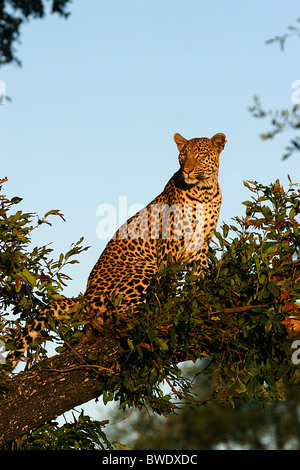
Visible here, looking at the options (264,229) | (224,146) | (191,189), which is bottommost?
(264,229)

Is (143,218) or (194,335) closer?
(194,335)

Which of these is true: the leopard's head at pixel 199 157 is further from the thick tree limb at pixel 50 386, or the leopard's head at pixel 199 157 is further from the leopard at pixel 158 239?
the thick tree limb at pixel 50 386

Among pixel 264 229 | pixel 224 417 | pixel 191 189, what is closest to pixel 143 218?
pixel 191 189

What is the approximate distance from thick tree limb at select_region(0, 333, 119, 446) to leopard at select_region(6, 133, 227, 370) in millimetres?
264

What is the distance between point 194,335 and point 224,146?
12.2ft

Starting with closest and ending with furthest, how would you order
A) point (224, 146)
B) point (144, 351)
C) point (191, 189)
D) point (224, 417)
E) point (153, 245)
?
point (144, 351) → point (153, 245) → point (191, 189) → point (224, 146) → point (224, 417)

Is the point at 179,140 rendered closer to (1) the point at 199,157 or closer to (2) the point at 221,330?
(1) the point at 199,157

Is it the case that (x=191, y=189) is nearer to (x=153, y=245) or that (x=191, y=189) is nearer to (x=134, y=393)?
(x=153, y=245)

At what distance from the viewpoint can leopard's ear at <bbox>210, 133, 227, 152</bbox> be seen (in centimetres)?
908

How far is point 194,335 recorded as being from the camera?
20.1ft

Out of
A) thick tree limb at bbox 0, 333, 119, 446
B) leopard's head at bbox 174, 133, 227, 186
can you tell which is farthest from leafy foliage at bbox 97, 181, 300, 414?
leopard's head at bbox 174, 133, 227, 186

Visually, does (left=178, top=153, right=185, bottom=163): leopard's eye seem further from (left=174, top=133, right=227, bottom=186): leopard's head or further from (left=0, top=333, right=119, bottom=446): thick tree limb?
(left=0, top=333, right=119, bottom=446): thick tree limb

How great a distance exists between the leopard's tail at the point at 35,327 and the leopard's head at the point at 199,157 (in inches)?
109

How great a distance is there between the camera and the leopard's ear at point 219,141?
29.8ft
